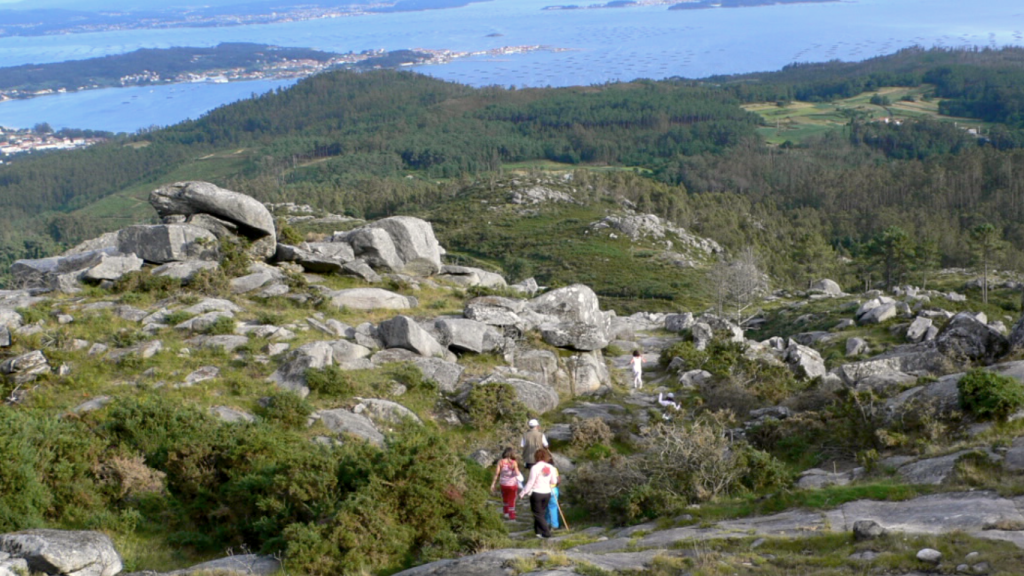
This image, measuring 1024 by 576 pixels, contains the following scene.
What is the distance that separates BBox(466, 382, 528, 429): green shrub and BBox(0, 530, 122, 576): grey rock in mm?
9892

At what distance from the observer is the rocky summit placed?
10.5 meters

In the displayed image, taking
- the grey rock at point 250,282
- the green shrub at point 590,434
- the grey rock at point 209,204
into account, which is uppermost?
the grey rock at point 209,204

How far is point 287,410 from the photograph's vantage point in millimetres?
16875

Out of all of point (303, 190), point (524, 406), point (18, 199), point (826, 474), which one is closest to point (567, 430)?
point (524, 406)

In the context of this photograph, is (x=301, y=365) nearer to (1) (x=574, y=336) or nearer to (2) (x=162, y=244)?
(1) (x=574, y=336)

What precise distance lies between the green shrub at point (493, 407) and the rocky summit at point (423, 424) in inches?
2.5

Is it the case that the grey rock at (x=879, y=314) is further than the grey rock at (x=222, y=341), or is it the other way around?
the grey rock at (x=879, y=314)

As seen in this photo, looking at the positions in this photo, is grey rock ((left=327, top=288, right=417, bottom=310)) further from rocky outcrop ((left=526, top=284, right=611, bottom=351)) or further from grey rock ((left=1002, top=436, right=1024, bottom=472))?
grey rock ((left=1002, top=436, right=1024, bottom=472))

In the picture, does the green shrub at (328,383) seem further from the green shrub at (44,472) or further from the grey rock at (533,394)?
the green shrub at (44,472)

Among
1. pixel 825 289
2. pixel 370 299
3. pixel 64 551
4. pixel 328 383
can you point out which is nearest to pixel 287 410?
pixel 328 383

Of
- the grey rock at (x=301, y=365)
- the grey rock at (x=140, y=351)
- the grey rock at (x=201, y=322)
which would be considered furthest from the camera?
the grey rock at (x=201, y=322)

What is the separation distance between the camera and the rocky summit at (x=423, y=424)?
10500 millimetres

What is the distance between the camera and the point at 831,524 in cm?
1087

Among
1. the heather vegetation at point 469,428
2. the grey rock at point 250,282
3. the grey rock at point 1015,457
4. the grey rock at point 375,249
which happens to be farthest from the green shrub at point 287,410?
the grey rock at point 375,249
